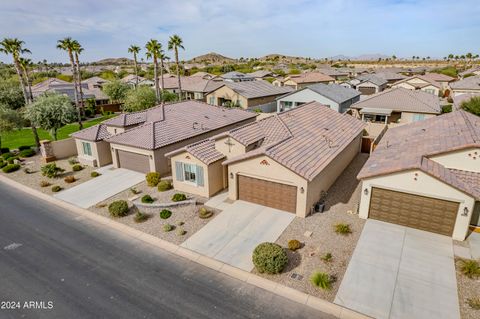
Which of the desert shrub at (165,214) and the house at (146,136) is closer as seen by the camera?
the desert shrub at (165,214)

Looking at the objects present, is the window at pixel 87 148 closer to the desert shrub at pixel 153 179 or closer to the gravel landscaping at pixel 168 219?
the gravel landscaping at pixel 168 219

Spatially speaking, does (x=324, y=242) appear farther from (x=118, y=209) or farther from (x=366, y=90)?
(x=366, y=90)

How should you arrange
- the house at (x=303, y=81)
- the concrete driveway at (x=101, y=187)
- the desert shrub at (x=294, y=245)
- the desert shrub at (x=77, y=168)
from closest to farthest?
the desert shrub at (x=294, y=245) < the concrete driveway at (x=101, y=187) < the desert shrub at (x=77, y=168) < the house at (x=303, y=81)

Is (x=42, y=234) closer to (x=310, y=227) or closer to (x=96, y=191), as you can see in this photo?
(x=96, y=191)

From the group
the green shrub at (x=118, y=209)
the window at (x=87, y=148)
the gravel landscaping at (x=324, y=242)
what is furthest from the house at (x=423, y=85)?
the green shrub at (x=118, y=209)

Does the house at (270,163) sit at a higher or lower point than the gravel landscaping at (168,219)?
higher

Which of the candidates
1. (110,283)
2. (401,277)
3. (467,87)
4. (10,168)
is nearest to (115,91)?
(10,168)

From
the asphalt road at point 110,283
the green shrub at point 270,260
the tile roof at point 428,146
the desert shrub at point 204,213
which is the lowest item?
the asphalt road at point 110,283
